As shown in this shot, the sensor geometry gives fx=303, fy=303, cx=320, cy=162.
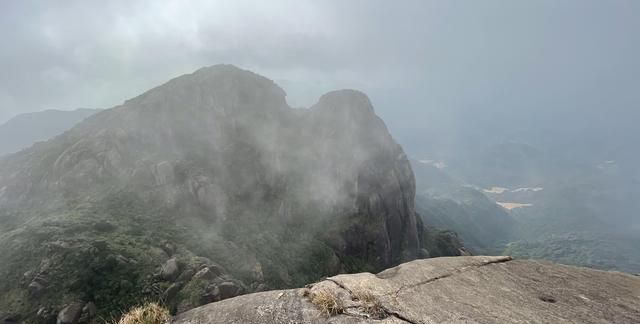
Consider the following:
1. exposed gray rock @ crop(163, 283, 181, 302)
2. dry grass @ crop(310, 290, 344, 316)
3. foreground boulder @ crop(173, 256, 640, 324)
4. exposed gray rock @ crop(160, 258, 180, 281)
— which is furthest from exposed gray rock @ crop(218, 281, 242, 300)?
dry grass @ crop(310, 290, 344, 316)

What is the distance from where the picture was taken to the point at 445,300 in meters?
10.6

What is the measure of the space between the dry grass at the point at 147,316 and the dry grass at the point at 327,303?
16.0 ft

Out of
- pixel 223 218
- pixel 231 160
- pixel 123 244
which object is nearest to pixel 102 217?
pixel 123 244

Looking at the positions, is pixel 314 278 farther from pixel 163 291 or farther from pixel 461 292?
pixel 461 292

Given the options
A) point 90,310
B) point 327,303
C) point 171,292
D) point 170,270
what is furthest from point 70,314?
point 327,303

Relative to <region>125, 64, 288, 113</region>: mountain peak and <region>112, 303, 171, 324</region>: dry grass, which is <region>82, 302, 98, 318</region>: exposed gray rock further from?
<region>125, 64, 288, 113</region>: mountain peak

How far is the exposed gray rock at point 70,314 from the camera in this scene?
33.3 meters

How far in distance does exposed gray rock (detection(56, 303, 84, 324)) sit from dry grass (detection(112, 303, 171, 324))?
3431 cm

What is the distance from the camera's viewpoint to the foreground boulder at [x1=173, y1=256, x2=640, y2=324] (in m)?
9.61

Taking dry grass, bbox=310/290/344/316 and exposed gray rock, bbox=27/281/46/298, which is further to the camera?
exposed gray rock, bbox=27/281/46/298

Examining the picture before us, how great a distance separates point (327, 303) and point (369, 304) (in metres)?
1.37

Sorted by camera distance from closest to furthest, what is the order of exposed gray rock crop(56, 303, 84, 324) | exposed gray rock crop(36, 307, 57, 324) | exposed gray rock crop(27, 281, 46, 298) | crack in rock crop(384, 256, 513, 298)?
crack in rock crop(384, 256, 513, 298) < exposed gray rock crop(36, 307, 57, 324) < exposed gray rock crop(56, 303, 84, 324) < exposed gray rock crop(27, 281, 46, 298)

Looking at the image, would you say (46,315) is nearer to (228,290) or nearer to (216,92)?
(228,290)

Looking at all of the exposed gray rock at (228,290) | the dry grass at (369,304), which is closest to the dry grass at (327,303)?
the dry grass at (369,304)
